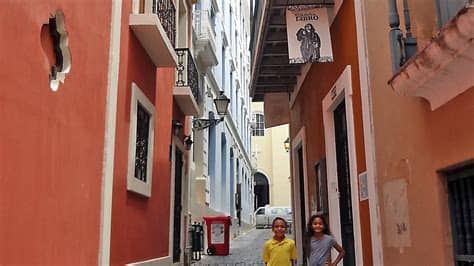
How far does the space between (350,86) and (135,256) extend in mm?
3701

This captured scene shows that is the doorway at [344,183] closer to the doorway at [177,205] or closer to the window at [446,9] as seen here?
the window at [446,9]

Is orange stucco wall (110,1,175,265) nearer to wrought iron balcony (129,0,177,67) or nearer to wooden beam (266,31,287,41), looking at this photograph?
wrought iron balcony (129,0,177,67)

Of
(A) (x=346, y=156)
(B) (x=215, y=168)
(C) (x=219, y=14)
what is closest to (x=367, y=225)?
(A) (x=346, y=156)

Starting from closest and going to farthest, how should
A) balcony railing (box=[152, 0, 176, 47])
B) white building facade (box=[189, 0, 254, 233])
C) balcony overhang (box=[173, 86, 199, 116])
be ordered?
balcony railing (box=[152, 0, 176, 47]), balcony overhang (box=[173, 86, 199, 116]), white building facade (box=[189, 0, 254, 233])

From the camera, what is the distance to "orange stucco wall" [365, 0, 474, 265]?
372 cm

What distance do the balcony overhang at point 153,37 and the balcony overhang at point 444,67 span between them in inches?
155

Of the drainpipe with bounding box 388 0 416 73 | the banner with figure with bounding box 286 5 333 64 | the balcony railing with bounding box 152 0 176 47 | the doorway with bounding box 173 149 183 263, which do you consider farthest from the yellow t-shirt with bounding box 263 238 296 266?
the doorway with bounding box 173 149 183 263

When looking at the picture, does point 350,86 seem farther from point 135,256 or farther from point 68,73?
point 135,256

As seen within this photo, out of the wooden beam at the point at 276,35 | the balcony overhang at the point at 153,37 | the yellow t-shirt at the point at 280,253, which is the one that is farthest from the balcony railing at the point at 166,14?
the yellow t-shirt at the point at 280,253

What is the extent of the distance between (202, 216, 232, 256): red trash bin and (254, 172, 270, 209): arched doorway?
1029 inches

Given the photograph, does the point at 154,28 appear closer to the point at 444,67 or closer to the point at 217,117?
the point at 444,67

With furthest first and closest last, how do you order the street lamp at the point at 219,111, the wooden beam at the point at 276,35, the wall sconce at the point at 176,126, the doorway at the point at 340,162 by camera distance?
the street lamp at the point at 219,111 < the wall sconce at the point at 176,126 < the wooden beam at the point at 276,35 < the doorway at the point at 340,162

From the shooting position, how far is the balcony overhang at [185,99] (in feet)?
34.5

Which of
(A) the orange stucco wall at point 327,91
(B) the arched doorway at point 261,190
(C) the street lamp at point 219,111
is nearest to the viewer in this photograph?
(A) the orange stucco wall at point 327,91
